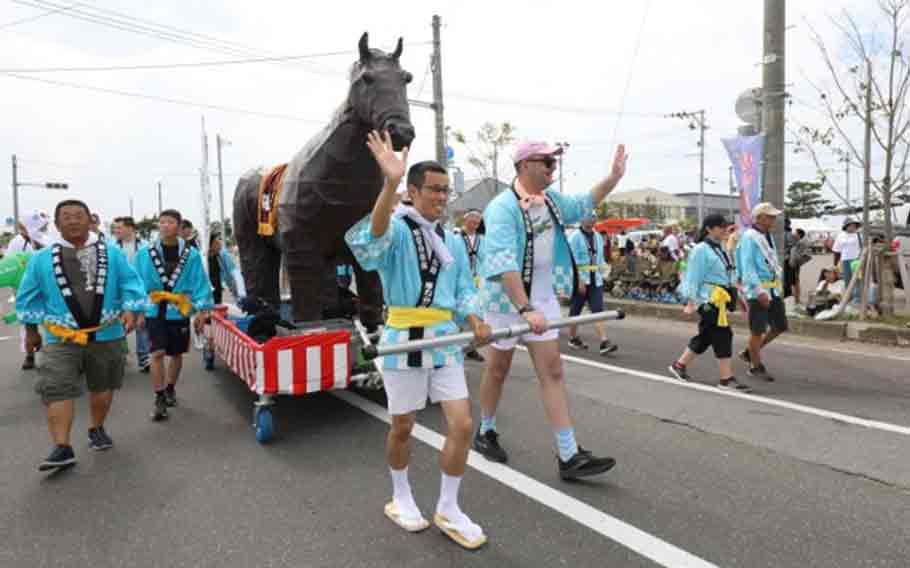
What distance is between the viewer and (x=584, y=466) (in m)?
3.19

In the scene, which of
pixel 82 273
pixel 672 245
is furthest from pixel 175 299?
pixel 672 245

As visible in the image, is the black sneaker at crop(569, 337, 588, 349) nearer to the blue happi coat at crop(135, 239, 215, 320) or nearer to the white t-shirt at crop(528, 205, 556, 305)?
the white t-shirt at crop(528, 205, 556, 305)

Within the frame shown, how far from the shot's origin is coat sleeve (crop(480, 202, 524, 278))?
3.05 m

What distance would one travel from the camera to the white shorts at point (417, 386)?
2.62 metres

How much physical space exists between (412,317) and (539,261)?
98 cm

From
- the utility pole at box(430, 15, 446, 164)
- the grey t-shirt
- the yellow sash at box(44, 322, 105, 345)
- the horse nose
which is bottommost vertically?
the yellow sash at box(44, 322, 105, 345)

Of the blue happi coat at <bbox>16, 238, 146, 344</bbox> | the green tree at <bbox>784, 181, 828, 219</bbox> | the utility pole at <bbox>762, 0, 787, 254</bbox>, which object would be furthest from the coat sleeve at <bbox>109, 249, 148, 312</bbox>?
the green tree at <bbox>784, 181, 828, 219</bbox>

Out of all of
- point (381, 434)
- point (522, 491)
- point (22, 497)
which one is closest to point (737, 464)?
point (522, 491)

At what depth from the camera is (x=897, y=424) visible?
4.18 meters

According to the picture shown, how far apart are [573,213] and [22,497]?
135 inches

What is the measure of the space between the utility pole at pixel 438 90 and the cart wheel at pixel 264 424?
1342 cm

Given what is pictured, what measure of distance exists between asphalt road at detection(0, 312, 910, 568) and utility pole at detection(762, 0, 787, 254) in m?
4.26

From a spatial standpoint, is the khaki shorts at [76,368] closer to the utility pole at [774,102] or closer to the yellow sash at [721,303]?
the yellow sash at [721,303]

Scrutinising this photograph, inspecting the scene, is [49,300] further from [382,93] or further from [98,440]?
[382,93]
